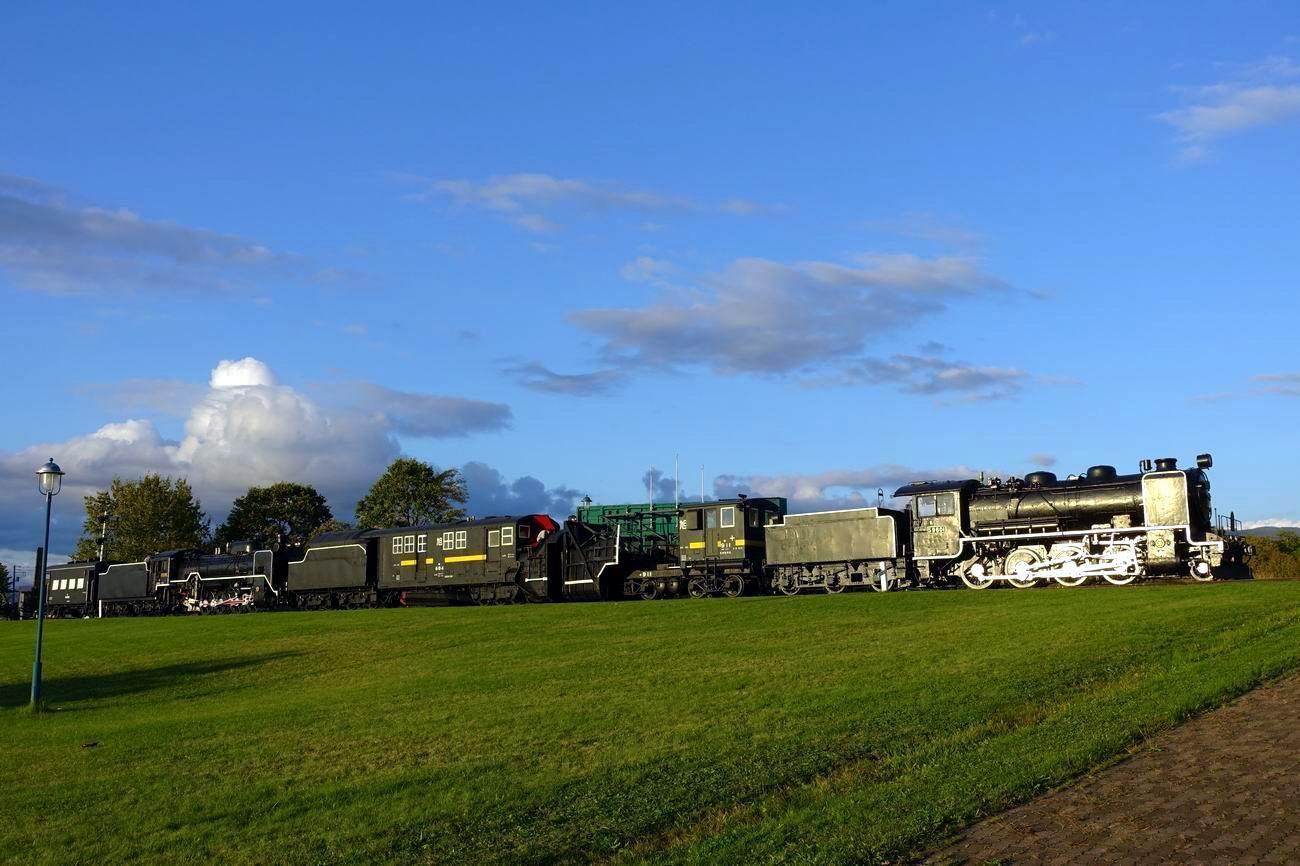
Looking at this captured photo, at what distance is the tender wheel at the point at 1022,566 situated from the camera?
36.7 metres

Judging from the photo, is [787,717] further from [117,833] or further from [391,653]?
[391,653]

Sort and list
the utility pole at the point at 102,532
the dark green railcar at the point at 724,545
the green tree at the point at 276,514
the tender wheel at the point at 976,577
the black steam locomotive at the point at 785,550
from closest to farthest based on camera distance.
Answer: the black steam locomotive at the point at 785,550 < the tender wheel at the point at 976,577 < the dark green railcar at the point at 724,545 < the utility pole at the point at 102,532 < the green tree at the point at 276,514

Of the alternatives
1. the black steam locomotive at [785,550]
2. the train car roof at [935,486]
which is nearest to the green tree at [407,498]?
the black steam locomotive at [785,550]

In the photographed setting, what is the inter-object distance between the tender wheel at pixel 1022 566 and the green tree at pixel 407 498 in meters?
66.5

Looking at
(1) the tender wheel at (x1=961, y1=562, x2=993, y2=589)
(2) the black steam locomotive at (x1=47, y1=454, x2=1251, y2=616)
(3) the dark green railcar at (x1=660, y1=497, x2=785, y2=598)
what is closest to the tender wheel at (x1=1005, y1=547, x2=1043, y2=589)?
(2) the black steam locomotive at (x1=47, y1=454, x2=1251, y2=616)

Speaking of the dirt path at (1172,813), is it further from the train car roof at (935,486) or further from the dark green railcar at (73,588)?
the dark green railcar at (73,588)

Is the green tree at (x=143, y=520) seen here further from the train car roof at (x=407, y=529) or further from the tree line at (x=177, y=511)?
the train car roof at (x=407, y=529)

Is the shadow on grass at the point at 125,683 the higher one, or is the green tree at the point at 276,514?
the green tree at the point at 276,514

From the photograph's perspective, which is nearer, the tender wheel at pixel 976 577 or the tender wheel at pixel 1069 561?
the tender wheel at pixel 1069 561

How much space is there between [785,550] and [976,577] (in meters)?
7.44

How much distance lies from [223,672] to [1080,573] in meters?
26.2

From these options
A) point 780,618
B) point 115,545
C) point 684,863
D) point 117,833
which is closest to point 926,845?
point 684,863

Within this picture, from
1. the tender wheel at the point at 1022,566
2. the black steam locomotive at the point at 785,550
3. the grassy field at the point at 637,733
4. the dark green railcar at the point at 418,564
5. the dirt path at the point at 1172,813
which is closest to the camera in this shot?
the dirt path at the point at 1172,813

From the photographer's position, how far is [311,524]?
358 feet
